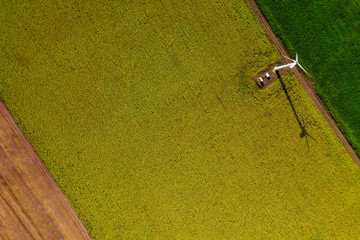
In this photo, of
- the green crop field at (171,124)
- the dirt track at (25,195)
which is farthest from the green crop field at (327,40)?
the dirt track at (25,195)

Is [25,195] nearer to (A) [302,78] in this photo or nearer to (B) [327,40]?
(A) [302,78]

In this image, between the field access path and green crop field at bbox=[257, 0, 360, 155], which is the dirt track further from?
green crop field at bbox=[257, 0, 360, 155]

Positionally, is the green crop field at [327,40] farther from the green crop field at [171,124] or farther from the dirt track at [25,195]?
the dirt track at [25,195]

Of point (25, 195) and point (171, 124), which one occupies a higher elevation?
point (25, 195)

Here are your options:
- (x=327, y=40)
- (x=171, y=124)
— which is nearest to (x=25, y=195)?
(x=171, y=124)

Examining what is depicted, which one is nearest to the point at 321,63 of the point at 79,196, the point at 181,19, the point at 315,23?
the point at 315,23

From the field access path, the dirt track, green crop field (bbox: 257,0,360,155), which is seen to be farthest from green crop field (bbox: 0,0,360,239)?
green crop field (bbox: 257,0,360,155)

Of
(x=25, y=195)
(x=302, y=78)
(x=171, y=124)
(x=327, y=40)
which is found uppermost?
(x=25, y=195)
